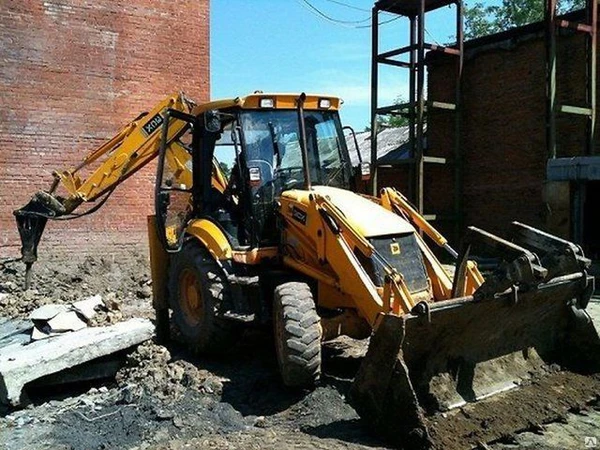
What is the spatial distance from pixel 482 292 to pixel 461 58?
11.8m

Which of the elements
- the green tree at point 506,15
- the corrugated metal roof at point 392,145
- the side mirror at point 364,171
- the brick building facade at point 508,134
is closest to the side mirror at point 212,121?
the side mirror at point 364,171

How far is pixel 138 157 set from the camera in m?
9.50

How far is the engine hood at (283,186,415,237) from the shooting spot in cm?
623

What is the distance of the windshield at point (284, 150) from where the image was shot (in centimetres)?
696

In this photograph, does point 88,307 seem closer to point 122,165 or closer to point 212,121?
point 122,165

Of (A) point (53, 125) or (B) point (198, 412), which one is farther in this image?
(A) point (53, 125)

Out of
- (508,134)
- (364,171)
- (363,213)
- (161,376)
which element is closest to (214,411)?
(161,376)

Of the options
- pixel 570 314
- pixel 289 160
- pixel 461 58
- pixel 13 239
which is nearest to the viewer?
pixel 570 314

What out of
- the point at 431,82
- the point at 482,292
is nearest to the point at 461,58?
→ the point at 431,82

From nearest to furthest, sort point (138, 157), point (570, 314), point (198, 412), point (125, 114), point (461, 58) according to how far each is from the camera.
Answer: point (198, 412) → point (570, 314) → point (138, 157) → point (125, 114) → point (461, 58)

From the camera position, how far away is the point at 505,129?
617 inches

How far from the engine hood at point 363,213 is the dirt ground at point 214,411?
1417 millimetres

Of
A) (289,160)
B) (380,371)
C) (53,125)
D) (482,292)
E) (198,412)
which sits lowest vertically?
(198,412)

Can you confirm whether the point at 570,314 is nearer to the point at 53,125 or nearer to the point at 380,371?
the point at 380,371
